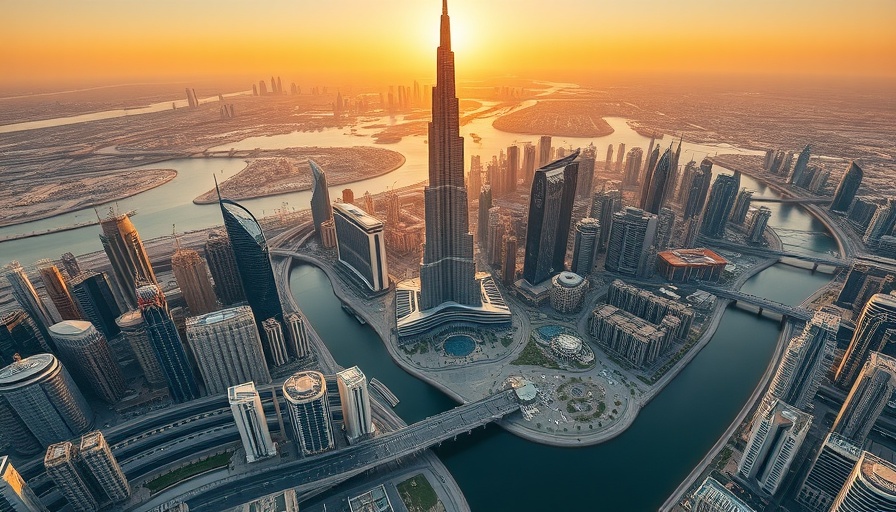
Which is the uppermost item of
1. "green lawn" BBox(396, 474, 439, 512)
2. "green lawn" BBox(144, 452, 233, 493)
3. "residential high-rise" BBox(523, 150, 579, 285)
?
"residential high-rise" BBox(523, 150, 579, 285)

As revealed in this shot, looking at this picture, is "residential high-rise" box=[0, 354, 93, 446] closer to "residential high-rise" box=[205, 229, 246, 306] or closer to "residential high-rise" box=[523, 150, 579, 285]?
"residential high-rise" box=[205, 229, 246, 306]

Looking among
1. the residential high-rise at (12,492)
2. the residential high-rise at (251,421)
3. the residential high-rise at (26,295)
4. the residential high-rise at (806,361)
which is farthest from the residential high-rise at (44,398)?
the residential high-rise at (806,361)

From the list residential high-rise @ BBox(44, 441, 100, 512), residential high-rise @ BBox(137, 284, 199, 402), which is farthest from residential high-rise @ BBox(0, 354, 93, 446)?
residential high-rise @ BBox(137, 284, 199, 402)

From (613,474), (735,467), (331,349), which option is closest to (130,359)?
(331,349)

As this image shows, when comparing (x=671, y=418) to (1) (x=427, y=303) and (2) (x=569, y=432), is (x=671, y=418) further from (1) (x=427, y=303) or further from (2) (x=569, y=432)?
(1) (x=427, y=303)

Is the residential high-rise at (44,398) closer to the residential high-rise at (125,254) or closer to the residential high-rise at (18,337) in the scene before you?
the residential high-rise at (18,337)

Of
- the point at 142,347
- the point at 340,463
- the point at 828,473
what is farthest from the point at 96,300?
the point at 828,473
